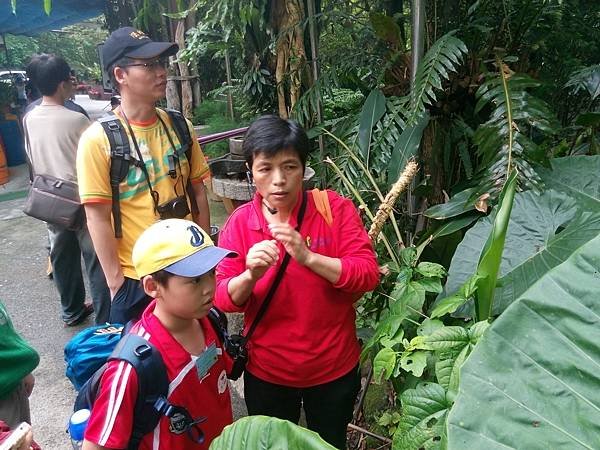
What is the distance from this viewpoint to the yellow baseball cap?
4.21 feet

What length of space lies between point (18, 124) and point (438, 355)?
8.48m

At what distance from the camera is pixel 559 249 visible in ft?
5.43

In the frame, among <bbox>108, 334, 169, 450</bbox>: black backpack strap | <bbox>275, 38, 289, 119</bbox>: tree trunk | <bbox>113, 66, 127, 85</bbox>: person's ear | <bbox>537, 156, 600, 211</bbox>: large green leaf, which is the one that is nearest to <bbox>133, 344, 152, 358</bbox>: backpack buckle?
<bbox>108, 334, 169, 450</bbox>: black backpack strap

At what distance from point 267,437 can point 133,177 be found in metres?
1.29

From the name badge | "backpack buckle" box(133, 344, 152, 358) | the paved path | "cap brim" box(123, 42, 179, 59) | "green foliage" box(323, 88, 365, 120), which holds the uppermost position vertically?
"cap brim" box(123, 42, 179, 59)

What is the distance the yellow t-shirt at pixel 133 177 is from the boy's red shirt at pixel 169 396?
2.08ft

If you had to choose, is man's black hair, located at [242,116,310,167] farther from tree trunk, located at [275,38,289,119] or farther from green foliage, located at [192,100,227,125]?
green foliage, located at [192,100,227,125]

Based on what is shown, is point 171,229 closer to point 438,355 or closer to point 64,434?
point 438,355

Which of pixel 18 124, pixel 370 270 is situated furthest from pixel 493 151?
pixel 18 124

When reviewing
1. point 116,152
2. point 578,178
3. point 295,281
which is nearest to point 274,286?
point 295,281

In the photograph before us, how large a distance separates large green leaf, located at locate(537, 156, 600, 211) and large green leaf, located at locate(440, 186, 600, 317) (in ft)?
0.69

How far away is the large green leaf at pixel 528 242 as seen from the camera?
1.64 metres

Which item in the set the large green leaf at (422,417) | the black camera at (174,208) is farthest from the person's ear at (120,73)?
the large green leaf at (422,417)

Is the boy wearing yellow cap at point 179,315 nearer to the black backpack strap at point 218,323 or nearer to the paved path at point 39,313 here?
the black backpack strap at point 218,323
